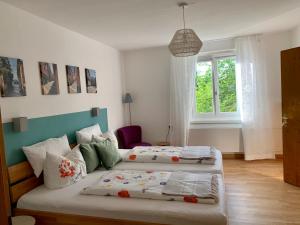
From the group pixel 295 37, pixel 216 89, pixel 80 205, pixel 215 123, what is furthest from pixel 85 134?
pixel 295 37

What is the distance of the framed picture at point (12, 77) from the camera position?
2258mm

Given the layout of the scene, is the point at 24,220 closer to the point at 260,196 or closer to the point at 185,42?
the point at 185,42

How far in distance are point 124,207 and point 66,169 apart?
83 centimetres

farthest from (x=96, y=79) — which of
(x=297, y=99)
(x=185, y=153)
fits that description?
(x=297, y=99)

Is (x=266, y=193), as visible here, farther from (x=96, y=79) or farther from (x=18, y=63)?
(x=18, y=63)

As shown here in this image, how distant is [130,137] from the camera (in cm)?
478

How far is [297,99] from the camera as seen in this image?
321 centimetres

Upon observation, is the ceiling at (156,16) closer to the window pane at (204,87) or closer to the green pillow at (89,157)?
the window pane at (204,87)

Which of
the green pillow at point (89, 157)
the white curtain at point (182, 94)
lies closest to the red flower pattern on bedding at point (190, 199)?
the green pillow at point (89, 157)

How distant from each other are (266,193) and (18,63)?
333 cm

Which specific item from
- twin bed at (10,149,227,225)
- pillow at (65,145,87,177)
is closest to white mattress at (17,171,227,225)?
twin bed at (10,149,227,225)

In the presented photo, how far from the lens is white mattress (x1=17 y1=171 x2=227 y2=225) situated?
1.86 m

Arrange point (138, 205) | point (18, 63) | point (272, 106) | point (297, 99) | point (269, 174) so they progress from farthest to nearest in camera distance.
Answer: point (272, 106) < point (269, 174) < point (297, 99) < point (18, 63) < point (138, 205)

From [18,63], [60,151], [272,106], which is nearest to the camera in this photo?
[18,63]
